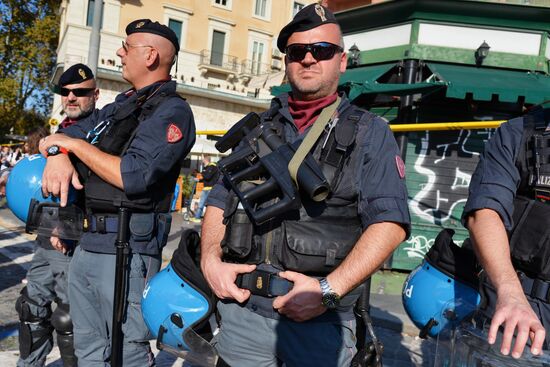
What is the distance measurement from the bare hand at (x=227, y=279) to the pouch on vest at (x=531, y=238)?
1.07 metres

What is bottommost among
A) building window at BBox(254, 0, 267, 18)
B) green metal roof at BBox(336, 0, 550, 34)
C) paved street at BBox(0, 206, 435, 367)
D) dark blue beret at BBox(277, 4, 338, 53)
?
paved street at BBox(0, 206, 435, 367)

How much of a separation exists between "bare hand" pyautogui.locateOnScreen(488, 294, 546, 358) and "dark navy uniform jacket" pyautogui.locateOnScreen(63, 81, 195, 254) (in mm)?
1693

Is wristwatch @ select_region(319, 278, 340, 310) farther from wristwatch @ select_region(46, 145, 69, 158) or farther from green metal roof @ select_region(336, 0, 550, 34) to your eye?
green metal roof @ select_region(336, 0, 550, 34)

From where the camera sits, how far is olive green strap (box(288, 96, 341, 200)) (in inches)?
72.9

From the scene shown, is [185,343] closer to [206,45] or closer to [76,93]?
[76,93]

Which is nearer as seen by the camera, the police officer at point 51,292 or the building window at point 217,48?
the police officer at point 51,292

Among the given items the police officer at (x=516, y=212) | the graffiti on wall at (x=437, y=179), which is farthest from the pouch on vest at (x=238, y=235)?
the graffiti on wall at (x=437, y=179)

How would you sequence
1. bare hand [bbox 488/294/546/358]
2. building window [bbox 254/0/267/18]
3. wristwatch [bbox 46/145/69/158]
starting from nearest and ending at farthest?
1. bare hand [bbox 488/294/546/358]
2. wristwatch [bbox 46/145/69/158]
3. building window [bbox 254/0/267/18]

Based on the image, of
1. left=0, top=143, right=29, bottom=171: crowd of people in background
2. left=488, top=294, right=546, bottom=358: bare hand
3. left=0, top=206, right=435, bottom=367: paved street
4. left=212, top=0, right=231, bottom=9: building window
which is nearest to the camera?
left=488, top=294, right=546, bottom=358: bare hand

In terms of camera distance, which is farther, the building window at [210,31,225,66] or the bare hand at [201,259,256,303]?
the building window at [210,31,225,66]

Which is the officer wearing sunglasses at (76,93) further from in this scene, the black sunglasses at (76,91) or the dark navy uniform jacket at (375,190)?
the dark navy uniform jacket at (375,190)

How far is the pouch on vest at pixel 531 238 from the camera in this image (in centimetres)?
193

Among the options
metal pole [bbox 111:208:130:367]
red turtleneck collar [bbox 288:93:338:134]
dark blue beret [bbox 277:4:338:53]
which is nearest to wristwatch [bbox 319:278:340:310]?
red turtleneck collar [bbox 288:93:338:134]

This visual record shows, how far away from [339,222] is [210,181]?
86 cm
